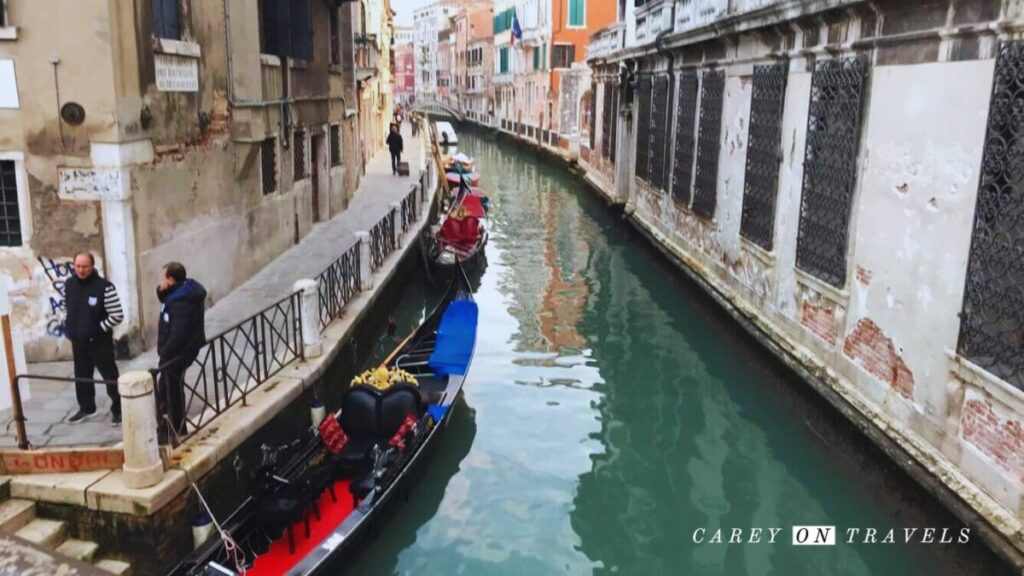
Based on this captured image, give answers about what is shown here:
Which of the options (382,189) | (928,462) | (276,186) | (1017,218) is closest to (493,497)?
(928,462)

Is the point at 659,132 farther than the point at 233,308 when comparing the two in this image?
Yes

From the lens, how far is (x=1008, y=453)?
15.6 ft

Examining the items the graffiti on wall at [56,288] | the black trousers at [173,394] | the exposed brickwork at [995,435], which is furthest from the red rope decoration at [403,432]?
the exposed brickwork at [995,435]

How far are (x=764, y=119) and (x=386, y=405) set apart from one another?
538 centimetres

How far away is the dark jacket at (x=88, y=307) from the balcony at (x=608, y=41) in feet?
47.9

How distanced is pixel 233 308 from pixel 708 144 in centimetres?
662

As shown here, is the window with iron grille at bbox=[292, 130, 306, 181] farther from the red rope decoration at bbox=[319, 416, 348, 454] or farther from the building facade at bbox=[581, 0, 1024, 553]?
the red rope decoration at bbox=[319, 416, 348, 454]

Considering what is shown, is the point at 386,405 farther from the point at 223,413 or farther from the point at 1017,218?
the point at 1017,218

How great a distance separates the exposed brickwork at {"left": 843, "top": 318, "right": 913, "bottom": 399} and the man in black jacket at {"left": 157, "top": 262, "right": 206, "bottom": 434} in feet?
16.0

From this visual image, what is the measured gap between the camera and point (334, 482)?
5777mm

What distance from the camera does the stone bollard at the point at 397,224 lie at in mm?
11837

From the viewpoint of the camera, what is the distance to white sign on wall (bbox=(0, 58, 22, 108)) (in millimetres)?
6121

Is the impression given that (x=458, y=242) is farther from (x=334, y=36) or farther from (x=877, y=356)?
(x=877, y=356)

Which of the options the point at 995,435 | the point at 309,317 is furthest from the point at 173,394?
the point at 995,435
